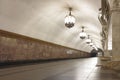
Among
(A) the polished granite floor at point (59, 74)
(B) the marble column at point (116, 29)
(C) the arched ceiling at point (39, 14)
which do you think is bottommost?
(A) the polished granite floor at point (59, 74)

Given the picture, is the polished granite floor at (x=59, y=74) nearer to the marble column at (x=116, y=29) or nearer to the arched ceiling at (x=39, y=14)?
the marble column at (x=116, y=29)

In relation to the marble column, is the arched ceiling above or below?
above

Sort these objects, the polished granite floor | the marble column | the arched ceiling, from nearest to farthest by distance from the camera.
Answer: the polished granite floor
the marble column
the arched ceiling

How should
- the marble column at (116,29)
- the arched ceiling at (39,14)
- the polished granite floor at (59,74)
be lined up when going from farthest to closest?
1. the arched ceiling at (39,14)
2. the marble column at (116,29)
3. the polished granite floor at (59,74)

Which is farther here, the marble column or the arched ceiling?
the arched ceiling

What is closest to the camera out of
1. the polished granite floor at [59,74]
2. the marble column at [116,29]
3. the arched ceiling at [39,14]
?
the polished granite floor at [59,74]

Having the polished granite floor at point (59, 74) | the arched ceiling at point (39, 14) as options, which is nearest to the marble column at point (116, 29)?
the polished granite floor at point (59, 74)

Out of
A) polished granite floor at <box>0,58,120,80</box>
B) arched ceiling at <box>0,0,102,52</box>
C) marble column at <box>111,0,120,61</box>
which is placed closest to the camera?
polished granite floor at <box>0,58,120,80</box>

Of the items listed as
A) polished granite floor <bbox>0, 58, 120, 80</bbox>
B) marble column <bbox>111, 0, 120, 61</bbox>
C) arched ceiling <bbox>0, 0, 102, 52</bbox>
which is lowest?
polished granite floor <bbox>0, 58, 120, 80</bbox>

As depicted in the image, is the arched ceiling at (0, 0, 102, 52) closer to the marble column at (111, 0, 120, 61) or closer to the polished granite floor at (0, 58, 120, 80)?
the polished granite floor at (0, 58, 120, 80)

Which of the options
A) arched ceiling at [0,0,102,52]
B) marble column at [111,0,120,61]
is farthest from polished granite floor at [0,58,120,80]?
arched ceiling at [0,0,102,52]

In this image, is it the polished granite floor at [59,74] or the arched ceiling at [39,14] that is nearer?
the polished granite floor at [59,74]

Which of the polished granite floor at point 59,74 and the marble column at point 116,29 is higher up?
the marble column at point 116,29

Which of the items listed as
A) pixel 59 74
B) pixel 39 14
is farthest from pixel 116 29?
pixel 39 14
